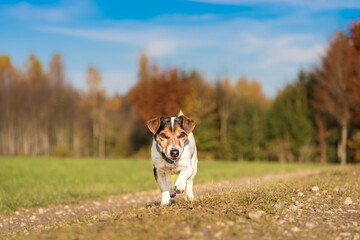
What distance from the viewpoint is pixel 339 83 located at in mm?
36469

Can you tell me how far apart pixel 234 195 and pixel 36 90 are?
199 feet

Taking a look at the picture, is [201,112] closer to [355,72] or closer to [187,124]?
[355,72]

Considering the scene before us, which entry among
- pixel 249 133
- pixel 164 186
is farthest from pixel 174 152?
pixel 249 133

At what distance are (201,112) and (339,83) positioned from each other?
18.2 meters

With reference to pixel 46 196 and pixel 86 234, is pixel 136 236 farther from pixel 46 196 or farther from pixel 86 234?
pixel 46 196

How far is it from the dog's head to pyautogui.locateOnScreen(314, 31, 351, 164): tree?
33.3 m

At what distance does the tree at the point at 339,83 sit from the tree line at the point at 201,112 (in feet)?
0.32

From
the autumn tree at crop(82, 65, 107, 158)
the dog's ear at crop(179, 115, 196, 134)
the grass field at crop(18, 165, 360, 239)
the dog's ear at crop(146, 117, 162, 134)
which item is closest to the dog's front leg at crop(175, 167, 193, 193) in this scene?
the grass field at crop(18, 165, 360, 239)

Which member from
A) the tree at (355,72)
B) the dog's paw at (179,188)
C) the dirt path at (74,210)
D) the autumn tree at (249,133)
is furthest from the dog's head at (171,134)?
the autumn tree at (249,133)

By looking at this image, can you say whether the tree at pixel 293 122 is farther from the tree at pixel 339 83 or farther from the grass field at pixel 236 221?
the grass field at pixel 236 221

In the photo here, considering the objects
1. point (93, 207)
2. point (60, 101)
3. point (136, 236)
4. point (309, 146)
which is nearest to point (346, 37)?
point (309, 146)

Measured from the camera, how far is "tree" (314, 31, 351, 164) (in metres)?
36.2

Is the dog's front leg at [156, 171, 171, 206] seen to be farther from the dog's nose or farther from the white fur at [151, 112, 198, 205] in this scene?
the dog's nose

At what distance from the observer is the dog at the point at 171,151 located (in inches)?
265
